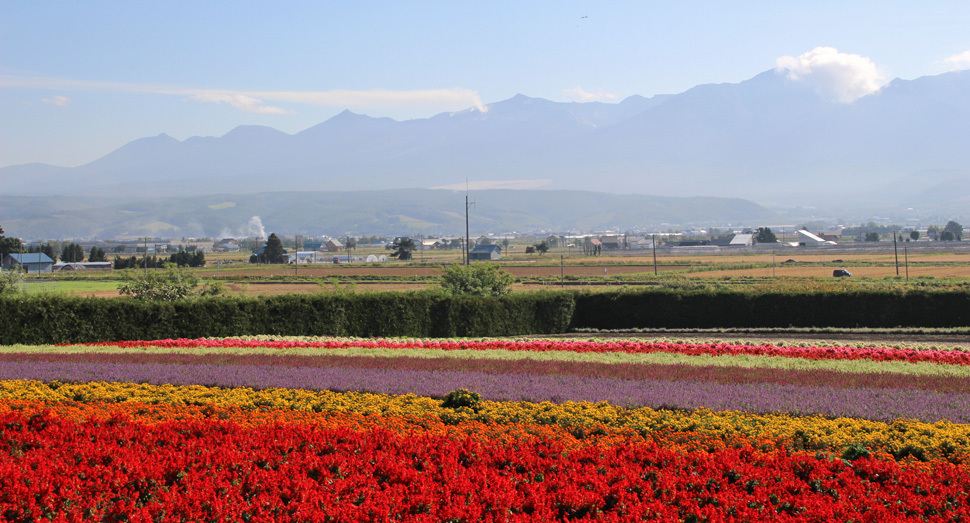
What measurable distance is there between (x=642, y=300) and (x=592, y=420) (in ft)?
63.4

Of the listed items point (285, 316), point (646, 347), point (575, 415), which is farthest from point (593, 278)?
point (575, 415)

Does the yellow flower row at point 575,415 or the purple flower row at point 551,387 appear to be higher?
the yellow flower row at point 575,415

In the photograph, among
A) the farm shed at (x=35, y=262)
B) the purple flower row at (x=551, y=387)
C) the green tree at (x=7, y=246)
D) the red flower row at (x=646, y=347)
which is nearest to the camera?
the purple flower row at (x=551, y=387)

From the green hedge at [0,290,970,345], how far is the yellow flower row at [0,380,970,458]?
10.3 m

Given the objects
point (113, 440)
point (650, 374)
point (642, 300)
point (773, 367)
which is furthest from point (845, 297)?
point (113, 440)

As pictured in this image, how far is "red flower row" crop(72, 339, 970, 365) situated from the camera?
1756 centimetres

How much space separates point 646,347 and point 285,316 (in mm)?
11469

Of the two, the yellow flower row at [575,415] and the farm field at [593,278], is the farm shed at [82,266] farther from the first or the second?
the yellow flower row at [575,415]

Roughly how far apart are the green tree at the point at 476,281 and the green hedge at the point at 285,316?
261 cm

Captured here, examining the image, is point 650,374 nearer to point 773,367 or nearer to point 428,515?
point 773,367

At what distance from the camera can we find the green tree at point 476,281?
30.5 meters

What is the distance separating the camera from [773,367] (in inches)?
614

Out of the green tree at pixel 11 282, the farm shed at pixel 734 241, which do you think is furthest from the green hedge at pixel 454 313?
the farm shed at pixel 734 241

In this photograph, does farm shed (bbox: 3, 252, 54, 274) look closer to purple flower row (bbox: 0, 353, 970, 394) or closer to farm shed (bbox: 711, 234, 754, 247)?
purple flower row (bbox: 0, 353, 970, 394)
